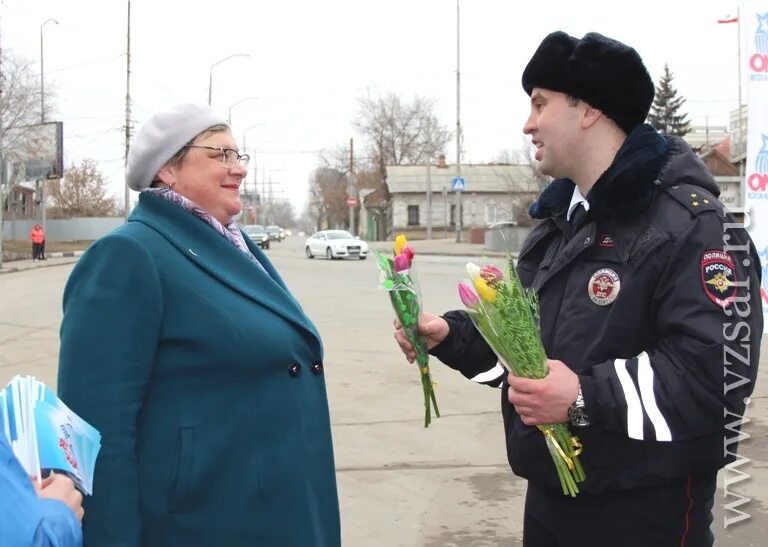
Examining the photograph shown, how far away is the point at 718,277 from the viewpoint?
1.89 metres

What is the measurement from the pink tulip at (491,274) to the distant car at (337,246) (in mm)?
29413

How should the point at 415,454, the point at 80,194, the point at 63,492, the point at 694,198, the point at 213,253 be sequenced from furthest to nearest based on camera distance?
the point at 80,194
the point at 415,454
the point at 213,253
the point at 694,198
the point at 63,492

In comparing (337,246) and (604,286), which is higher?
(337,246)

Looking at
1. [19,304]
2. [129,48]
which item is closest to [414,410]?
[19,304]

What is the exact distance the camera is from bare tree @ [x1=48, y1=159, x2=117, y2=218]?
67062 mm

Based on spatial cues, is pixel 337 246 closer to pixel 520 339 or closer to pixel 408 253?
pixel 408 253

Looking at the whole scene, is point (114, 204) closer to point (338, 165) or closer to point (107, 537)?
point (338, 165)

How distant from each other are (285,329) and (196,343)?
292 millimetres

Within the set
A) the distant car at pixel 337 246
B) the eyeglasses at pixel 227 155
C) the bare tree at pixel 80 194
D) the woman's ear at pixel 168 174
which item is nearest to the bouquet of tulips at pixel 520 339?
the eyeglasses at pixel 227 155

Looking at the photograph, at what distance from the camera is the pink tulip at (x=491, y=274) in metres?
2.13

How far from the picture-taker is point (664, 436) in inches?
75.1

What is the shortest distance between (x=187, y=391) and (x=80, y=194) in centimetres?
7162

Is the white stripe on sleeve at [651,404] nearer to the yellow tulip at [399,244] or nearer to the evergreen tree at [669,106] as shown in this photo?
the yellow tulip at [399,244]

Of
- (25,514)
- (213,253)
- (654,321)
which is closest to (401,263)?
(213,253)
